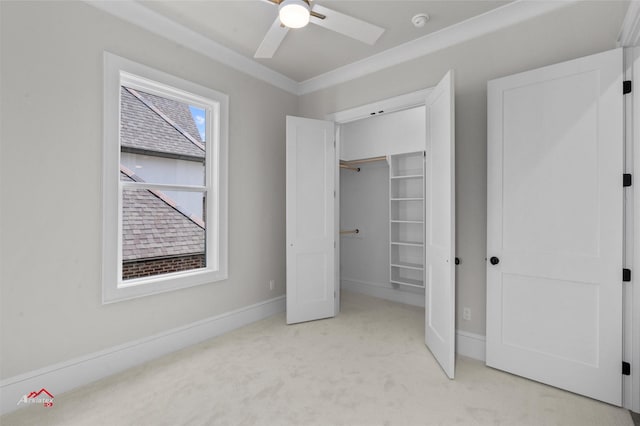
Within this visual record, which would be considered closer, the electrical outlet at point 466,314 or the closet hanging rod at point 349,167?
the electrical outlet at point 466,314

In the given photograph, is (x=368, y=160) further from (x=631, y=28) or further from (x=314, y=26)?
(x=631, y=28)

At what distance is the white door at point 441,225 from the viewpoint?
2.24 metres

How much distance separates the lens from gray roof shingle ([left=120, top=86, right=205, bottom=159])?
8.27 ft

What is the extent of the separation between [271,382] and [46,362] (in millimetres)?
1516

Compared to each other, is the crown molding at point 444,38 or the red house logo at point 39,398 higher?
the crown molding at point 444,38

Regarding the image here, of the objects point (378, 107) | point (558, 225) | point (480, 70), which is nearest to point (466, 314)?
point (558, 225)

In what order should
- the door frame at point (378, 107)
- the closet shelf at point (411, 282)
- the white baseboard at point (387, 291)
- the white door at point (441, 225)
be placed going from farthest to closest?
the white baseboard at point (387, 291)
the closet shelf at point (411, 282)
the door frame at point (378, 107)
the white door at point (441, 225)

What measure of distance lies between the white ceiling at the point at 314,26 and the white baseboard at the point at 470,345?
274cm

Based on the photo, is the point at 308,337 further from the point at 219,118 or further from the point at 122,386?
the point at 219,118

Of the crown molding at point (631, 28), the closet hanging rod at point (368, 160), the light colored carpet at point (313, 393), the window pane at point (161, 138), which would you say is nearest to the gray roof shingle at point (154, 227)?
the window pane at point (161, 138)

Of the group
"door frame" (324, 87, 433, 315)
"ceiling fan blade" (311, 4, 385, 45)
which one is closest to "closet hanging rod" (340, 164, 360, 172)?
"door frame" (324, 87, 433, 315)

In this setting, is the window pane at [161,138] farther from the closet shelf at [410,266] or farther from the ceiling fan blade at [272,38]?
the closet shelf at [410,266]

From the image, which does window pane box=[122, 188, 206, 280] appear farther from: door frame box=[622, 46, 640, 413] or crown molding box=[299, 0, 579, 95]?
door frame box=[622, 46, 640, 413]

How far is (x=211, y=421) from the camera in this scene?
5.83 feet
